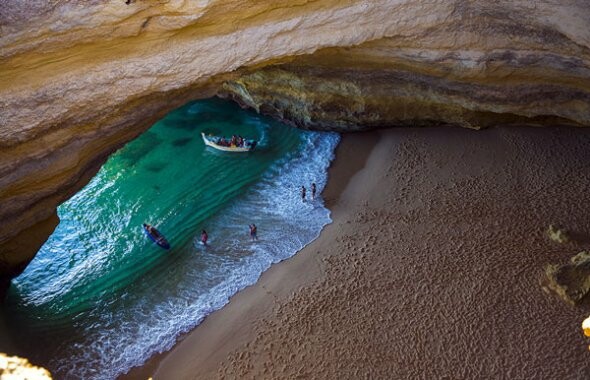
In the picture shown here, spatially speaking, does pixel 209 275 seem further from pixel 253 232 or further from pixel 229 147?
pixel 229 147

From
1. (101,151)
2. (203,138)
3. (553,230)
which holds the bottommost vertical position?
(553,230)

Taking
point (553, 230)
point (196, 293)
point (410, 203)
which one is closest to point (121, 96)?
point (196, 293)

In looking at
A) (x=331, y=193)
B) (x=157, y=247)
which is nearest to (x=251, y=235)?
(x=157, y=247)

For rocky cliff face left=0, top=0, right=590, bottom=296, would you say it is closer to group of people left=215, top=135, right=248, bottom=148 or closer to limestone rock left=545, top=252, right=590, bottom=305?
limestone rock left=545, top=252, right=590, bottom=305

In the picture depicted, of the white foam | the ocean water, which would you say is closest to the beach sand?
the white foam

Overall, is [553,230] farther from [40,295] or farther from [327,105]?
[40,295]
